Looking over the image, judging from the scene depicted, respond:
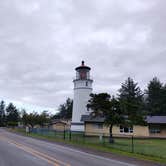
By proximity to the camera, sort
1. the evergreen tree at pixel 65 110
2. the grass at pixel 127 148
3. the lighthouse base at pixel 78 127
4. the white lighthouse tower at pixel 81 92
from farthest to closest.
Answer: the evergreen tree at pixel 65 110
the lighthouse base at pixel 78 127
the white lighthouse tower at pixel 81 92
the grass at pixel 127 148

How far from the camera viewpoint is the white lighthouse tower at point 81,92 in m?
56.1

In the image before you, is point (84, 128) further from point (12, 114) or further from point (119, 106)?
point (12, 114)

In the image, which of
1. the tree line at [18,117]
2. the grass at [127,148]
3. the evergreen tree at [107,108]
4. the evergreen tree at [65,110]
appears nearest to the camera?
the grass at [127,148]

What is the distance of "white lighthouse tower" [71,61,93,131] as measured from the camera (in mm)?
56094

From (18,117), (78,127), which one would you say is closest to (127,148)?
(78,127)

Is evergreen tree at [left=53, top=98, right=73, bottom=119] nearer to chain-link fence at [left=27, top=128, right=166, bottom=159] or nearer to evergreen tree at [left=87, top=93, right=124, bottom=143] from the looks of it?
chain-link fence at [left=27, top=128, right=166, bottom=159]

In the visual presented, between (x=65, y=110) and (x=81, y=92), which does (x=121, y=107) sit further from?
(x=65, y=110)

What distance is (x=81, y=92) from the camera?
187ft

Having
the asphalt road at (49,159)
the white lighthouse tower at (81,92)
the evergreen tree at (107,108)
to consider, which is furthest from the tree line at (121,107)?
the asphalt road at (49,159)

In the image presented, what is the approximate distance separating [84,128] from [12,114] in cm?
7374

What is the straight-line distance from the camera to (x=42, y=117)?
229ft

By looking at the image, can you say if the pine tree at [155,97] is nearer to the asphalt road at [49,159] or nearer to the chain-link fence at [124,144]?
the chain-link fence at [124,144]

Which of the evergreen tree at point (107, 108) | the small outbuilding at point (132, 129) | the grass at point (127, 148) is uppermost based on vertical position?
the evergreen tree at point (107, 108)

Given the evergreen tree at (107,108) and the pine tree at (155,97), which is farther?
the pine tree at (155,97)
